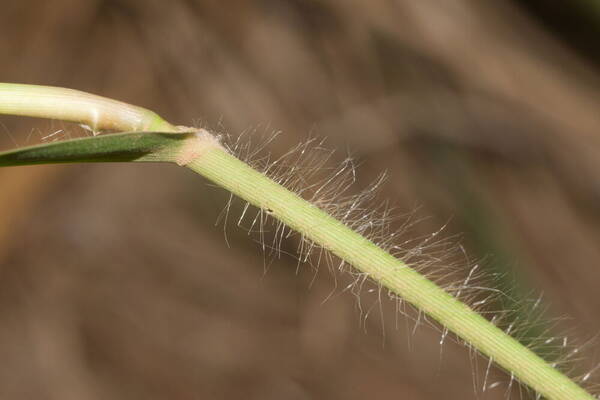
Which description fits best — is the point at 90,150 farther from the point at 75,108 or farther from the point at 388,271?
the point at 388,271

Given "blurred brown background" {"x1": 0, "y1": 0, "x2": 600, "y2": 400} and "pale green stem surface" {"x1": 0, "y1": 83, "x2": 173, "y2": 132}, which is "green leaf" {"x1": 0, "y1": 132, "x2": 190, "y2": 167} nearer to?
"pale green stem surface" {"x1": 0, "y1": 83, "x2": 173, "y2": 132}

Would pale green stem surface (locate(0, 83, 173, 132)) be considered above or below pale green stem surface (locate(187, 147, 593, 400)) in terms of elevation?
below

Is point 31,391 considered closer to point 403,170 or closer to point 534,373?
point 403,170

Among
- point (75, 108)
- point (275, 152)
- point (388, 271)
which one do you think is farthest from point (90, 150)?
point (275, 152)

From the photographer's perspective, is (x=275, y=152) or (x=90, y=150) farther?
(x=275, y=152)

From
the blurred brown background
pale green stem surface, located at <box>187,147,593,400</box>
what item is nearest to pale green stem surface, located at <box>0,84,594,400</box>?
pale green stem surface, located at <box>187,147,593,400</box>

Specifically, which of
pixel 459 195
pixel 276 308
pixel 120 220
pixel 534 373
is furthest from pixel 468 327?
pixel 120 220
